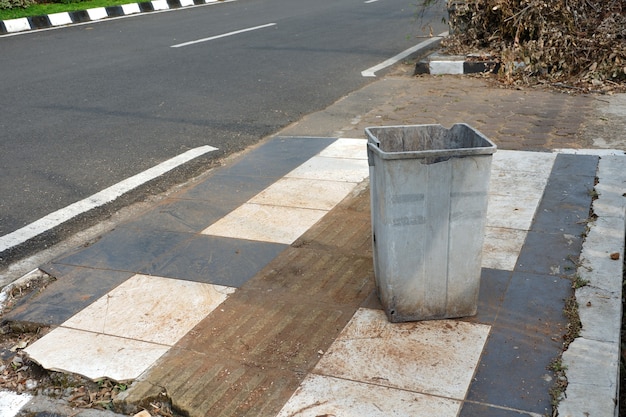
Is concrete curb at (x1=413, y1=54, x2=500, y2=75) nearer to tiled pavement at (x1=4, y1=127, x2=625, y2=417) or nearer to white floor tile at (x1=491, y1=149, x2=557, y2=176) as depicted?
white floor tile at (x1=491, y1=149, x2=557, y2=176)

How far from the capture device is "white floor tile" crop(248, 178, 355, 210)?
189 inches

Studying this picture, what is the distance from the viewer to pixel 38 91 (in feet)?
27.7

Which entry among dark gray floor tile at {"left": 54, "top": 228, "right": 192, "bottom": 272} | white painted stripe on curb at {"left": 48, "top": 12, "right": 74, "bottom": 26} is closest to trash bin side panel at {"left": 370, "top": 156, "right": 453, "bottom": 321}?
dark gray floor tile at {"left": 54, "top": 228, "right": 192, "bottom": 272}

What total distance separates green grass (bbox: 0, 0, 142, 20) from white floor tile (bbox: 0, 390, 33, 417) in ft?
45.6

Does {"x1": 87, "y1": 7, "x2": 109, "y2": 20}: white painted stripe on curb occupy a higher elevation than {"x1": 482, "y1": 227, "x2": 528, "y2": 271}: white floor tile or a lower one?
lower

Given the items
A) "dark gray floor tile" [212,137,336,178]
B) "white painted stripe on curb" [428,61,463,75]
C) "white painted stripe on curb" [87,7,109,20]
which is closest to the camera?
"dark gray floor tile" [212,137,336,178]

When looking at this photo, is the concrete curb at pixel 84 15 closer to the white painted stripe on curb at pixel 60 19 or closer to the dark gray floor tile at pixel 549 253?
the white painted stripe on curb at pixel 60 19

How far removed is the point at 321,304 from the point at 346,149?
2.66 metres

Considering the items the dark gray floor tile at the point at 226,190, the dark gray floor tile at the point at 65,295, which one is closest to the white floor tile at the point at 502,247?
the dark gray floor tile at the point at 226,190

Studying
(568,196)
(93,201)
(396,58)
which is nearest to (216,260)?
(93,201)

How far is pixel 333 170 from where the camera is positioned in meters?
5.42

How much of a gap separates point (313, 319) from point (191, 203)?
1861mm

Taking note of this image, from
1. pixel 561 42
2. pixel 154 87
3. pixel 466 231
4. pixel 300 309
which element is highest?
pixel 466 231

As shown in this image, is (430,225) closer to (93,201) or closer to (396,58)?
(93,201)
